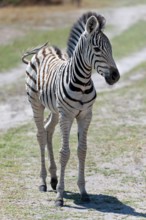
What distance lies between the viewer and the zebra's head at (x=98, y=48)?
25.4ft

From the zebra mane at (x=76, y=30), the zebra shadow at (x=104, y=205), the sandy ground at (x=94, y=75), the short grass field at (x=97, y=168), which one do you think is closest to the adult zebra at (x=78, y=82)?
the zebra mane at (x=76, y=30)

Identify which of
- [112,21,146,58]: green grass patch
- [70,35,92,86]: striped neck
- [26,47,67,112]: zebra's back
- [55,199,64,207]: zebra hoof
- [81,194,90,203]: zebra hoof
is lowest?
[112,21,146,58]: green grass patch

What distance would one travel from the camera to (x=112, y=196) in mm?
8547

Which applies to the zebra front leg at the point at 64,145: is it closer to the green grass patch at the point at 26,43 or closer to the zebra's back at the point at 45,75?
the zebra's back at the point at 45,75

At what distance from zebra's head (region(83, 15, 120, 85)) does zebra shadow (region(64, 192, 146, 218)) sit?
1.48m

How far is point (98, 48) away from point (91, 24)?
30 centimetres

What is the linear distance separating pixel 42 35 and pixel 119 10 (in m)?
13.1

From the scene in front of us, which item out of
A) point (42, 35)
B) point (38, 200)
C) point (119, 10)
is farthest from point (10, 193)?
point (119, 10)

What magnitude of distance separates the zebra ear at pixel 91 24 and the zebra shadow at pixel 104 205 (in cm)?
201

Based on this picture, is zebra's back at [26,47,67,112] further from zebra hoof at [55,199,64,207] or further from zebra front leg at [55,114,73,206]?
zebra hoof at [55,199,64,207]

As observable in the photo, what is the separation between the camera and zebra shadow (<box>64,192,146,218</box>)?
7.90 metres

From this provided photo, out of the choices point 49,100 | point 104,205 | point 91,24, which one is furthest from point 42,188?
point 91,24

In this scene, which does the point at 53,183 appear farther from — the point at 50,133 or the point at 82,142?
the point at 82,142

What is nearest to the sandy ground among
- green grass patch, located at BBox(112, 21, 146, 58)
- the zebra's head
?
green grass patch, located at BBox(112, 21, 146, 58)
